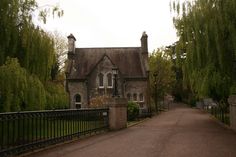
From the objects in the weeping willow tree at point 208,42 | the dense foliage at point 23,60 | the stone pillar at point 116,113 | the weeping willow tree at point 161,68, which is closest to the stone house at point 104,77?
the weeping willow tree at point 161,68

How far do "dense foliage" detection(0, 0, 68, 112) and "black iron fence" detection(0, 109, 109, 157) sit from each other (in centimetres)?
173

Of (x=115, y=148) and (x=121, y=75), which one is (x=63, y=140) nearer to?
(x=115, y=148)

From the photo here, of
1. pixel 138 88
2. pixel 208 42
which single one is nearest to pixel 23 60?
pixel 208 42

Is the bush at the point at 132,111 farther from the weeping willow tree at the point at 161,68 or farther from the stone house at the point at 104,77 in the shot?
the weeping willow tree at the point at 161,68

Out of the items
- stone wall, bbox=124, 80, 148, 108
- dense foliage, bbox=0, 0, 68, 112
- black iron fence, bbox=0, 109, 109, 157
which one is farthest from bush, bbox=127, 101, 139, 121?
black iron fence, bbox=0, 109, 109, 157

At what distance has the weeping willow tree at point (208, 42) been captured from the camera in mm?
22156

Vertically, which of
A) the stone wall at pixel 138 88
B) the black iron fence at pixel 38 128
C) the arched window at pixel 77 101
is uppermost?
the stone wall at pixel 138 88

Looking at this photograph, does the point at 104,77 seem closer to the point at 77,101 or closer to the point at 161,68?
the point at 77,101

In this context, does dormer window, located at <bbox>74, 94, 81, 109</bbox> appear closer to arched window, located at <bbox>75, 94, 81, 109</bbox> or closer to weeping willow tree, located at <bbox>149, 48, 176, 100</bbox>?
arched window, located at <bbox>75, 94, 81, 109</bbox>

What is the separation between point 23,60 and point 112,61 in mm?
34403

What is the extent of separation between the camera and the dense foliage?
14828mm

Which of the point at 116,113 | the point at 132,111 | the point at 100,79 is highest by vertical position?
the point at 100,79

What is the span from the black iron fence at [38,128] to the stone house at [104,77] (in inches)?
1306

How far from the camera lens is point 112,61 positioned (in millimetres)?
51656
